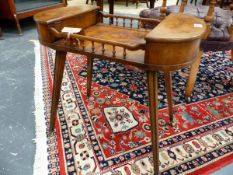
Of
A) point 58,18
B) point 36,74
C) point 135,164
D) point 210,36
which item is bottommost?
point 135,164

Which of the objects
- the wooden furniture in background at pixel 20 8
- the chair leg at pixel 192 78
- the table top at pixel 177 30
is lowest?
the chair leg at pixel 192 78

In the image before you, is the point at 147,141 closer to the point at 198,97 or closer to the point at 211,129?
the point at 211,129

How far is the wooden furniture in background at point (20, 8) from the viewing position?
250 cm

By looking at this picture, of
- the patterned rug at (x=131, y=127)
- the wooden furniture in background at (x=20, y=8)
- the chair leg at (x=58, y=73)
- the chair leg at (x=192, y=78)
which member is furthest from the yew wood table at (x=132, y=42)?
the wooden furniture in background at (x=20, y=8)

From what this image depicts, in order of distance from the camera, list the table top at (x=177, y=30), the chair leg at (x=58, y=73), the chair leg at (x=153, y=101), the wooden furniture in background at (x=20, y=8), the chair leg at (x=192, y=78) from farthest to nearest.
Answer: the wooden furniture in background at (x=20, y=8)
the chair leg at (x=192, y=78)
the chair leg at (x=58, y=73)
the chair leg at (x=153, y=101)
the table top at (x=177, y=30)

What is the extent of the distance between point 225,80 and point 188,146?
0.98 meters

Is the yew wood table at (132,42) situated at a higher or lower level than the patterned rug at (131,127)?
higher

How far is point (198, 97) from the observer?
157cm

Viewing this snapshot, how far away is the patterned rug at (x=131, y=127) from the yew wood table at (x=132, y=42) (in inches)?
6.1

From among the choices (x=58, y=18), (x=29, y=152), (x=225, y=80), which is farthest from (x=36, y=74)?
(x=225, y=80)

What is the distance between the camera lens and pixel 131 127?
4.13ft

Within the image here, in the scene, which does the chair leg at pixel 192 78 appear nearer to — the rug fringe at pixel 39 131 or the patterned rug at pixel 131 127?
the patterned rug at pixel 131 127

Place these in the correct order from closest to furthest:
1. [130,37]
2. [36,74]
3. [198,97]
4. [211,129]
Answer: [130,37] → [211,129] → [198,97] → [36,74]

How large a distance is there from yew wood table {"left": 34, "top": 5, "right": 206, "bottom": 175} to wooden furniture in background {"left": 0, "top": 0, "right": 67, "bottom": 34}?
1.87 m
